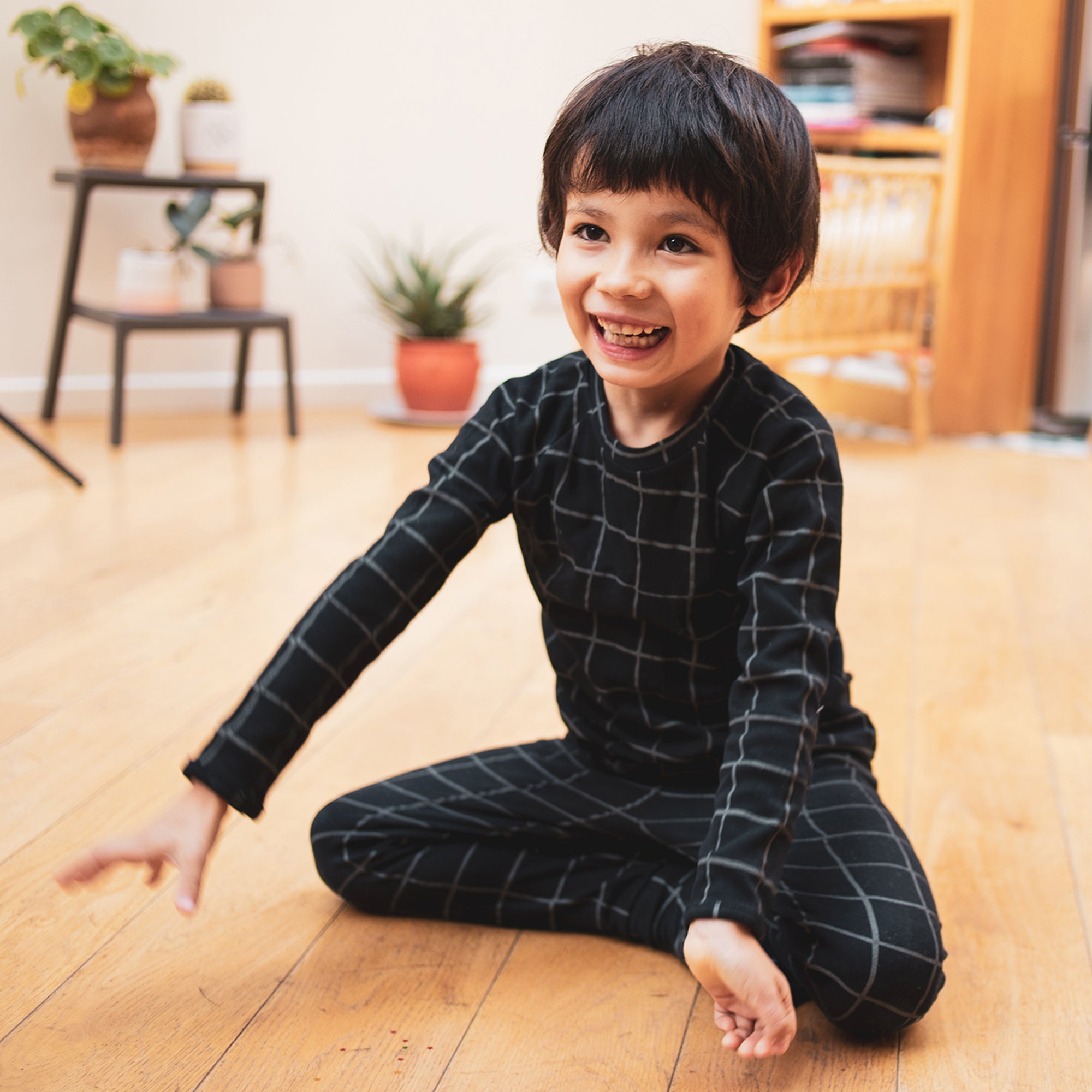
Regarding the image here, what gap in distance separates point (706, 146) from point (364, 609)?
35 centimetres

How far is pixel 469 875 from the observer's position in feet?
3.06

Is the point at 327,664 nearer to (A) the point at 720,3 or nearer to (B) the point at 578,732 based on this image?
(B) the point at 578,732

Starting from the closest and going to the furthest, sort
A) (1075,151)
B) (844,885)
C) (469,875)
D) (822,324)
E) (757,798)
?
(757,798) < (844,885) < (469,875) < (822,324) < (1075,151)

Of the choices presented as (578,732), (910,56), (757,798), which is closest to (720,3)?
(910,56)

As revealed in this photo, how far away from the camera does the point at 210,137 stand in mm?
2742

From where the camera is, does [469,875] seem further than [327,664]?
Yes

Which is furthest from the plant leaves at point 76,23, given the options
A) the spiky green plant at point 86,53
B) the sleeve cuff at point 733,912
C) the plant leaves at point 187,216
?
the sleeve cuff at point 733,912

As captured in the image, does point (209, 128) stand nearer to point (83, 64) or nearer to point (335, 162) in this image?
point (83, 64)

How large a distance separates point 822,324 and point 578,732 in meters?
1.93

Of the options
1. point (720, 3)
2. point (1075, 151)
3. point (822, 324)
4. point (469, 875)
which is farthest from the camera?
point (720, 3)

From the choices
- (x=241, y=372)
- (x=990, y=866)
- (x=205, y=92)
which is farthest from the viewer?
(x=241, y=372)

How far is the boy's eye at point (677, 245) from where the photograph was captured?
75 cm

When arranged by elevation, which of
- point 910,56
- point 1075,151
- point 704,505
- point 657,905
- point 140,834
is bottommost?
point 657,905

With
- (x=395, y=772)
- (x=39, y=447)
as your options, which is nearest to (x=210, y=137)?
(x=39, y=447)
